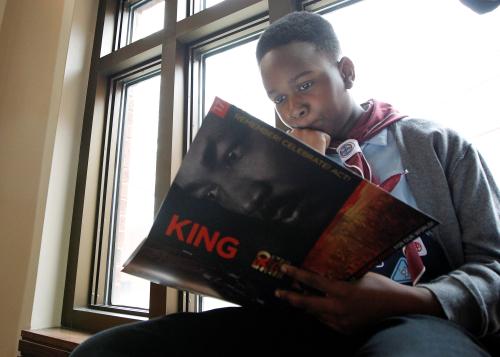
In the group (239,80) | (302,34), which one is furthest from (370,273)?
(239,80)

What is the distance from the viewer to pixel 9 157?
1595 millimetres

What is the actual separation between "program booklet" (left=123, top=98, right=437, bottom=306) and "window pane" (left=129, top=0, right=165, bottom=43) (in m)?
1.56

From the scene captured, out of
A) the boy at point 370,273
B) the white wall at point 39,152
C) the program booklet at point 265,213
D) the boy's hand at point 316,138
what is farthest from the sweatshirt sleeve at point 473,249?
the white wall at point 39,152

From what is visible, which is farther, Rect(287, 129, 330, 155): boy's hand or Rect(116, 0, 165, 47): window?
Rect(116, 0, 165, 47): window

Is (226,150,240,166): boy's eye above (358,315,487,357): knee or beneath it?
above

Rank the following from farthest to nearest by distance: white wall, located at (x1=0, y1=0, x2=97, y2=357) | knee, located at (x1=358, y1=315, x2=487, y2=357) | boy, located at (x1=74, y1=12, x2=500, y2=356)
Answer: white wall, located at (x1=0, y1=0, x2=97, y2=357), boy, located at (x1=74, y1=12, x2=500, y2=356), knee, located at (x1=358, y1=315, x2=487, y2=357)

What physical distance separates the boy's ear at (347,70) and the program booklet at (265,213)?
0.44m

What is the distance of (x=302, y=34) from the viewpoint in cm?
74

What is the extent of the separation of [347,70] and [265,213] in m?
0.49

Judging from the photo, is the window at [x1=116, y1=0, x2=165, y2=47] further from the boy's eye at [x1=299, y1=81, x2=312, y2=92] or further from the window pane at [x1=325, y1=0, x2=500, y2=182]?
the boy's eye at [x1=299, y1=81, x2=312, y2=92]

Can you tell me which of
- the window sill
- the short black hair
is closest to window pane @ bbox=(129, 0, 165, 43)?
the short black hair

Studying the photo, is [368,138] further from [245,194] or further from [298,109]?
[245,194]

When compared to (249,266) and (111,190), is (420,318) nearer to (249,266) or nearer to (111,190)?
(249,266)

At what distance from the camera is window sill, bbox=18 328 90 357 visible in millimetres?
1121
